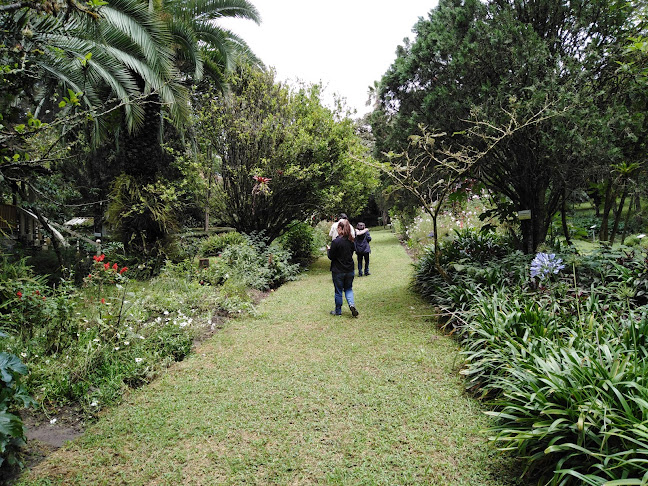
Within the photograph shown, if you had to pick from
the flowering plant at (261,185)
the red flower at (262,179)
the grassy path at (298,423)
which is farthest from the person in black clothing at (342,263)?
the red flower at (262,179)

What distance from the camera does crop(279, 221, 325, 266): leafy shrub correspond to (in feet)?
41.7

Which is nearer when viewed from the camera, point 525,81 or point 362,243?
point 525,81

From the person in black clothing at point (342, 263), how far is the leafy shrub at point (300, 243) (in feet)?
20.4

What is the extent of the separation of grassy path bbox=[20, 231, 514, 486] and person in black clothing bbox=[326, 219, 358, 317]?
1.24 m

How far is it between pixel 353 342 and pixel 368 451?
224 cm

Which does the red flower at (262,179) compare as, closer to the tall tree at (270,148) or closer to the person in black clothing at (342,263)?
the tall tree at (270,148)

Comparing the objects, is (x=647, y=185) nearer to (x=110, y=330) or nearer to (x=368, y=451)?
(x=368, y=451)

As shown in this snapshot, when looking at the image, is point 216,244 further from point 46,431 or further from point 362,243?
point 46,431

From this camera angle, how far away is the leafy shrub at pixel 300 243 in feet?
41.7

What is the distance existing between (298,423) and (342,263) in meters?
3.41

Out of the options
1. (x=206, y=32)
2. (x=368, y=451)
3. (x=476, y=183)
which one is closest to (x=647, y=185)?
(x=476, y=183)

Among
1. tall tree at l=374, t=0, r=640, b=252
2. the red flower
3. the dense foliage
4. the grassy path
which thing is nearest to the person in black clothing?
the grassy path

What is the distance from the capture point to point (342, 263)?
6.21 meters

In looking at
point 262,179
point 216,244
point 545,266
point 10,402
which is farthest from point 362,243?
point 10,402
